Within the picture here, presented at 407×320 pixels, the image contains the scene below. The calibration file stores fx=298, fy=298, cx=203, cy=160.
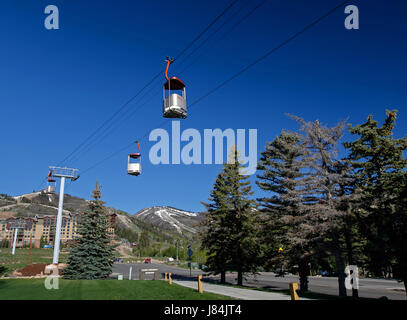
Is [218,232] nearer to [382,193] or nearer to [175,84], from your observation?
[382,193]

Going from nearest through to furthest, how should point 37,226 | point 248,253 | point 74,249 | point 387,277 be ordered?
point 248,253, point 74,249, point 387,277, point 37,226

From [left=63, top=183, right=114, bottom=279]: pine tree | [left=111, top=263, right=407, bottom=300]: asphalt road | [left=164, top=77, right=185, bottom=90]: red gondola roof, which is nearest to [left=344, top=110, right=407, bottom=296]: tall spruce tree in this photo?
[left=111, top=263, right=407, bottom=300]: asphalt road

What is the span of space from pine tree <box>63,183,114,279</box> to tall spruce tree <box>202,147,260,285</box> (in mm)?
10795

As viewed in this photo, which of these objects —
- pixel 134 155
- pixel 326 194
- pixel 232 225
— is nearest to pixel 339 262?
pixel 326 194

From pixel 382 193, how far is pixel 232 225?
14450mm

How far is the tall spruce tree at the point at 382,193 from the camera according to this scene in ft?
55.6

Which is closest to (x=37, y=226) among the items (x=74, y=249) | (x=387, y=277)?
(x=74, y=249)

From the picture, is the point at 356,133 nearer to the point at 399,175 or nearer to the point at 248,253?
the point at 399,175

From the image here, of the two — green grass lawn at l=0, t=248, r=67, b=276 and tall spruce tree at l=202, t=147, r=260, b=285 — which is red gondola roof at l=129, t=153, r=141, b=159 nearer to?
tall spruce tree at l=202, t=147, r=260, b=285

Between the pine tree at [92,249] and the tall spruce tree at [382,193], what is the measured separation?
2507 cm

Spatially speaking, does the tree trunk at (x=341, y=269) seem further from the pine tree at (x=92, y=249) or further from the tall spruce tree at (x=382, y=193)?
the pine tree at (x=92, y=249)

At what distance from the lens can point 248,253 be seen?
1117 inches

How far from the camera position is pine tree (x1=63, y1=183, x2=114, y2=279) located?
30.4 m
